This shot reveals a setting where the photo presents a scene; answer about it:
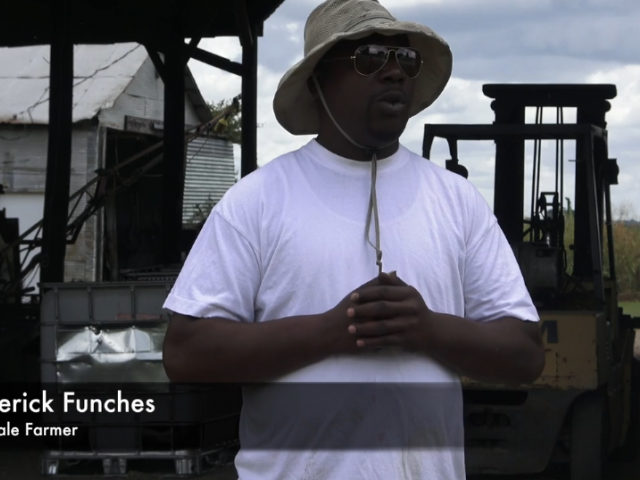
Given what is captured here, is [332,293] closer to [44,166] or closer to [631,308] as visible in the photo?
[44,166]

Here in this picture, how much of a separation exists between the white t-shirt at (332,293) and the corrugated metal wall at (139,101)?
1761cm

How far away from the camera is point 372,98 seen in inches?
87.2

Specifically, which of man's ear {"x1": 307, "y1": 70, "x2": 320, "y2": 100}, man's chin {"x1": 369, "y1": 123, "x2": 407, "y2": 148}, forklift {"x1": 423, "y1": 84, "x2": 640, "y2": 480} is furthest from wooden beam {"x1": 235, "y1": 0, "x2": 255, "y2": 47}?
man's chin {"x1": 369, "y1": 123, "x2": 407, "y2": 148}

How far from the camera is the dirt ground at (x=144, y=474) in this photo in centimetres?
731

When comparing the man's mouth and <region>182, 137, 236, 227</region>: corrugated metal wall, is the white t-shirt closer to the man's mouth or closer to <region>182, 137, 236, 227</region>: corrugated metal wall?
the man's mouth

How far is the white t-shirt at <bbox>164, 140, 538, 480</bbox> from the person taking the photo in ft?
6.89

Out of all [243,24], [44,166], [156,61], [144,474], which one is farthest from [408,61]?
[44,166]

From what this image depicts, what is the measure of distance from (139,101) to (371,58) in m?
19.2

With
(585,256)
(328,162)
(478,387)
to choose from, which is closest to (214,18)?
(585,256)

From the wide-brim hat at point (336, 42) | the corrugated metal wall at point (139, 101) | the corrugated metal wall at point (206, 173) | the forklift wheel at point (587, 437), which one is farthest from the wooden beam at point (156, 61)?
the corrugated metal wall at point (206, 173)

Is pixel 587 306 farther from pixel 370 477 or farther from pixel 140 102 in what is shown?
pixel 140 102

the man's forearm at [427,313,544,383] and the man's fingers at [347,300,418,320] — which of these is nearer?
the man's fingers at [347,300,418,320]

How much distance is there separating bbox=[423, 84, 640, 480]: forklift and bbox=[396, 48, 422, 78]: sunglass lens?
4316 millimetres

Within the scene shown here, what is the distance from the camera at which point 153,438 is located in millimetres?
7250
